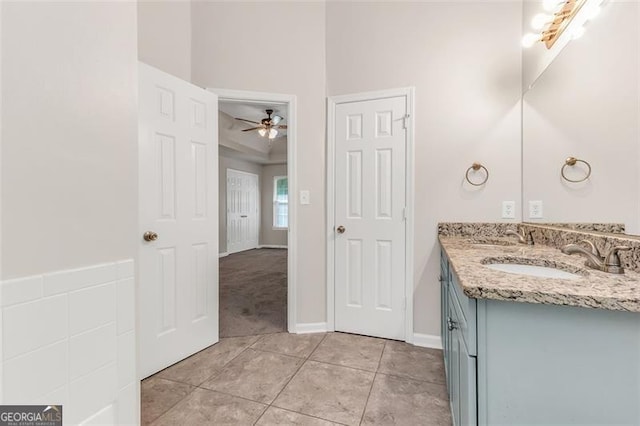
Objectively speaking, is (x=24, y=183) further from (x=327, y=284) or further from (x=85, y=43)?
(x=327, y=284)

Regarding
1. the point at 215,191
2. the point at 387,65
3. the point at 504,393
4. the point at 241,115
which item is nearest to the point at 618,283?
the point at 504,393

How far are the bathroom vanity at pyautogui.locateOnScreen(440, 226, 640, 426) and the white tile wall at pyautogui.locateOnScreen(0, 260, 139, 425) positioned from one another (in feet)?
3.29

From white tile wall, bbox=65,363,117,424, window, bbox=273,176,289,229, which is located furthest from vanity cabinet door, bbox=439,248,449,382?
window, bbox=273,176,289,229

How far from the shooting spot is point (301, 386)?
1.71 metres

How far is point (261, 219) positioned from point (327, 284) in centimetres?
583

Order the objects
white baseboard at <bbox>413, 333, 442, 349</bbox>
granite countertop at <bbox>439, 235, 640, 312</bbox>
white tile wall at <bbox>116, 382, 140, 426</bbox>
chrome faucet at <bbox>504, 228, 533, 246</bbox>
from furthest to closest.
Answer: white baseboard at <bbox>413, 333, 442, 349</bbox>, chrome faucet at <bbox>504, 228, 533, 246</bbox>, white tile wall at <bbox>116, 382, 140, 426</bbox>, granite countertop at <bbox>439, 235, 640, 312</bbox>

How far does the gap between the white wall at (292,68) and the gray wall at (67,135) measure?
162 centimetres

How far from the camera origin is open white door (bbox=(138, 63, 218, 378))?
5.90 feet

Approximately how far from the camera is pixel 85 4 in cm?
75

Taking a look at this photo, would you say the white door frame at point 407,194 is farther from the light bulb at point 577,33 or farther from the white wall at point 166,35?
A: the white wall at point 166,35

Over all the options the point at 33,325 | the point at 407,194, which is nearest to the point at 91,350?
the point at 33,325

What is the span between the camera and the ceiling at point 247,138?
4.99 metres

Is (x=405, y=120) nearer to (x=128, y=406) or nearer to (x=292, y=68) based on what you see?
(x=292, y=68)

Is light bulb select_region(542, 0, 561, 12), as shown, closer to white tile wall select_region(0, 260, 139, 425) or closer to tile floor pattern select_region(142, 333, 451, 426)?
tile floor pattern select_region(142, 333, 451, 426)
